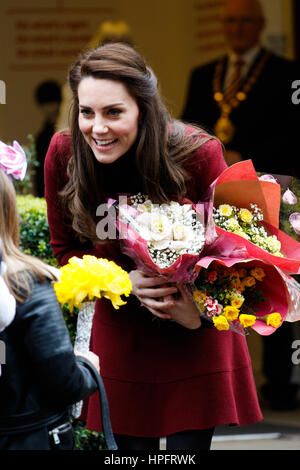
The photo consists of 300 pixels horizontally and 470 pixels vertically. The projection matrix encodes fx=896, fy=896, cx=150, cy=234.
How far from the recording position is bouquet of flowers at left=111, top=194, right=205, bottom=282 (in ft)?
9.34

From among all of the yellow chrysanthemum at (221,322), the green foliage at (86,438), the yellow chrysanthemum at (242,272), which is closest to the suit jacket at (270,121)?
the green foliage at (86,438)

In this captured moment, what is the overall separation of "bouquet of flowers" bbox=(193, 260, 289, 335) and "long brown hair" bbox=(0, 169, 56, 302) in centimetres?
54

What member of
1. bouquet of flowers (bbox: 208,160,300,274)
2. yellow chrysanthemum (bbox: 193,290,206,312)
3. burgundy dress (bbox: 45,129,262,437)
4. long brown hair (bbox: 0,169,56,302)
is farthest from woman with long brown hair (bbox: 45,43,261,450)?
long brown hair (bbox: 0,169,56,302)

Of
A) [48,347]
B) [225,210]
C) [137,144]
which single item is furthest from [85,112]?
[48,347]

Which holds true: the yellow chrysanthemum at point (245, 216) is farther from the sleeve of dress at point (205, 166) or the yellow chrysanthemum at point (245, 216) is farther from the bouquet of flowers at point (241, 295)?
the sleeve of dress at point (205, 166)

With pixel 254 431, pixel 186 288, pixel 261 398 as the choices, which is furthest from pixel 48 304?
pixel 261 398

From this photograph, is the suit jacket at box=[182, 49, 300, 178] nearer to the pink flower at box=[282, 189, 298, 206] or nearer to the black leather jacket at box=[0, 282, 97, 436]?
the pink flower at box=[282, 189, 298, 206]

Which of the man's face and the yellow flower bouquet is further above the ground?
the man's face

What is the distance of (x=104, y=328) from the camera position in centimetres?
327

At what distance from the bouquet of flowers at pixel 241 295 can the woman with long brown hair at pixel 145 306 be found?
0.16m

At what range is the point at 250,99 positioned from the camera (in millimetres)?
6035

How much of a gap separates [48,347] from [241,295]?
2.40ft

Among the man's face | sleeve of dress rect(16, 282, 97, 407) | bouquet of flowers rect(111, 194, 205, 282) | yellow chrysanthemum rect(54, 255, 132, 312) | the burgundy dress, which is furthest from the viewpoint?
the man's face
